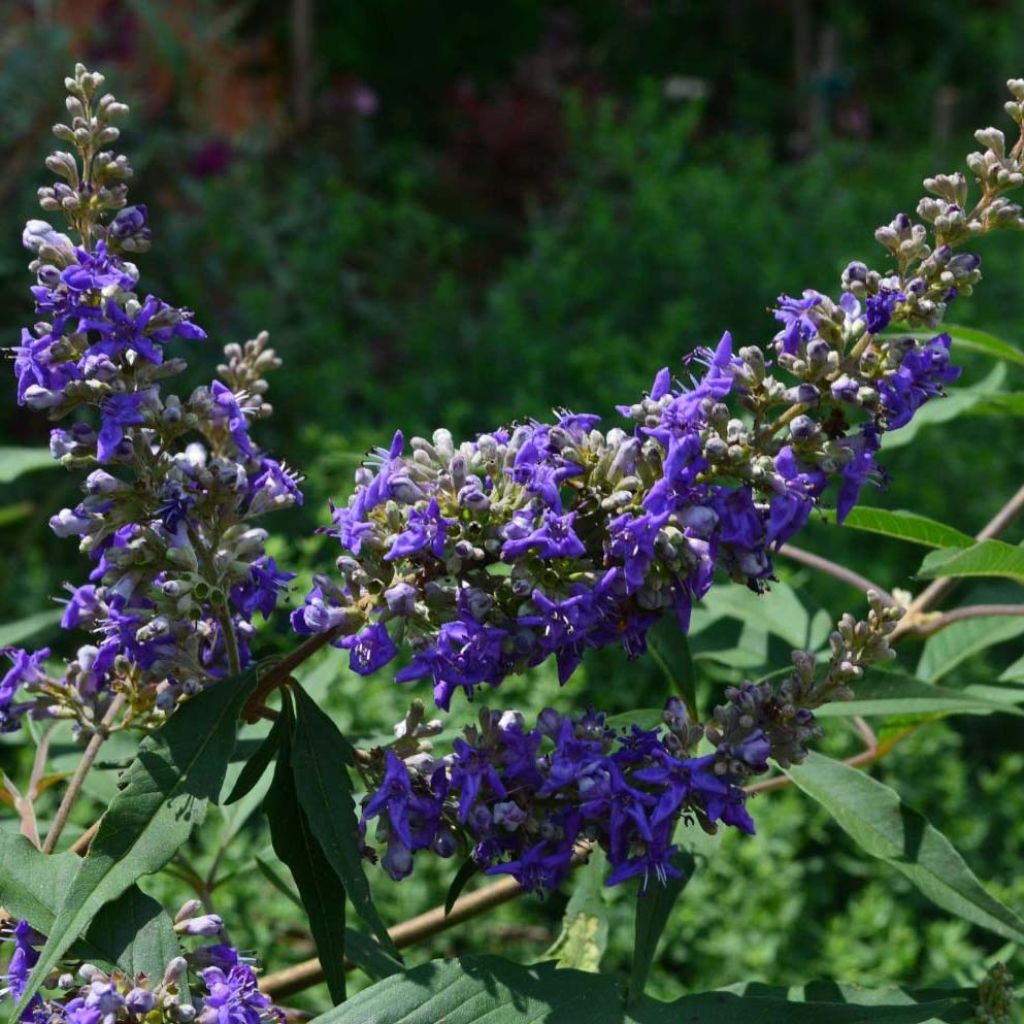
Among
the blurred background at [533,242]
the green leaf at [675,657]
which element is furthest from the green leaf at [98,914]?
the blurred background at [533,242]

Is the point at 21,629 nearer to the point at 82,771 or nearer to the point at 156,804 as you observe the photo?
the point at 82,771

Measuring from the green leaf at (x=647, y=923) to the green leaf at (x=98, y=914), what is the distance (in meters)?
0.49

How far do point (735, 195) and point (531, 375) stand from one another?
2.08 meters

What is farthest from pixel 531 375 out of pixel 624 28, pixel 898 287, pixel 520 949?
pixel 624 28

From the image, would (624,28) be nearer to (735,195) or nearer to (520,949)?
(735,195)

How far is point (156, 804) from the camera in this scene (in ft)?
4.44

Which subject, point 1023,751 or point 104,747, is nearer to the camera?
point 104,747

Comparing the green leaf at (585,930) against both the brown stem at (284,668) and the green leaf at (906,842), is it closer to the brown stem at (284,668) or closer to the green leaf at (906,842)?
the green leaf at (906,842)

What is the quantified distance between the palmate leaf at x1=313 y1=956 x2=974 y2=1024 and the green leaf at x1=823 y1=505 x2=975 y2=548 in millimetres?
593

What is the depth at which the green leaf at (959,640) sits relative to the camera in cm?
225

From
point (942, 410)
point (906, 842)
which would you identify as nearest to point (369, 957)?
point (906, 842)

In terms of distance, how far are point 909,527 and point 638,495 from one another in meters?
0.57

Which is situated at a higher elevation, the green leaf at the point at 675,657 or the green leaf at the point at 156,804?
the green leaf at the point at 675,657

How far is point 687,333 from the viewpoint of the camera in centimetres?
578
